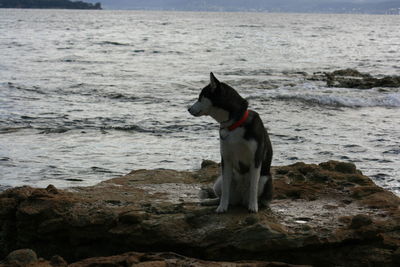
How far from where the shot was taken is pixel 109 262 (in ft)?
16.4

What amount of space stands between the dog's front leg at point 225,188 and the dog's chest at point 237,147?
0.16 metres

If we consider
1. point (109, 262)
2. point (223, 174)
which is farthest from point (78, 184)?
point (109, 262)

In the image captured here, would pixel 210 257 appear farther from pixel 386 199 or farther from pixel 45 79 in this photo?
pixel 45 79

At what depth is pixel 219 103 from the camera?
6.13 m

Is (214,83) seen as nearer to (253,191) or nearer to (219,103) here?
(219,103)

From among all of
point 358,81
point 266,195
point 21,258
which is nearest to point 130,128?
point 266,195

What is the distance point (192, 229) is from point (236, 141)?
42.3 inches

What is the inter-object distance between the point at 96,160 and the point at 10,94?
35.6 ft

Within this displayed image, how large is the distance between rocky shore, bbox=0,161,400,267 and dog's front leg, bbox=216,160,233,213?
0.11m

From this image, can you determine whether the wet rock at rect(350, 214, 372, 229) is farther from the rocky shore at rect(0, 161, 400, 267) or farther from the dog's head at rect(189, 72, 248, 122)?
the dog's head at rect(189, 72, 248, 122)

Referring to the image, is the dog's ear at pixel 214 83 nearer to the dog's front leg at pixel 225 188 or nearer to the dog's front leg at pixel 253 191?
the dog's front leg at pixel 225 188

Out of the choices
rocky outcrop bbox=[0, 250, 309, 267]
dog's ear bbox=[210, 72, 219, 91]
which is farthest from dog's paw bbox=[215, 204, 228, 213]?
dog's ear bbox=[210, 72, 219, 91]

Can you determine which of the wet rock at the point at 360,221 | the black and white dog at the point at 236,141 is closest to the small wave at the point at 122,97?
the black and white dog at the point at 236,141

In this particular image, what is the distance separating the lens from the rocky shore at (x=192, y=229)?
562 centimetres
